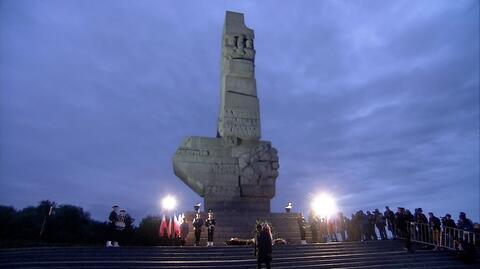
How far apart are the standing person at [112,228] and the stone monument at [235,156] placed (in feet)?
16.4

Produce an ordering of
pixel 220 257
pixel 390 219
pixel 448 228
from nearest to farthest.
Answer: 1. pixel 220 257
2. pixel 448 228
3. pixel 390 219

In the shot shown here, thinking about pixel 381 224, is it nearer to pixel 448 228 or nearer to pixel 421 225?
pixel 421 225

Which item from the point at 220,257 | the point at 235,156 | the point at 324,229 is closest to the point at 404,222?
the point at 324,229

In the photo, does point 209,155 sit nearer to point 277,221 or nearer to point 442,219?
point 277,221

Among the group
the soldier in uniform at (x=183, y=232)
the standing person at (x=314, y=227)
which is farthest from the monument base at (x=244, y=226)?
the soldier in uniform at (x=183, y=232)

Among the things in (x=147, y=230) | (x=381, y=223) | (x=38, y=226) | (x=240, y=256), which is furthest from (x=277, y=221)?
(x=38, y=226)

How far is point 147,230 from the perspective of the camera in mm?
26359

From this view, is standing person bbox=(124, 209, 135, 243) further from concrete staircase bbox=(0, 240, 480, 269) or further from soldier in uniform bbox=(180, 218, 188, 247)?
concrete staircase bbox=(0, 240, 480, 269)

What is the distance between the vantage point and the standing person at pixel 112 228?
12.1m

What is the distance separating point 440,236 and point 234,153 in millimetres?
9240

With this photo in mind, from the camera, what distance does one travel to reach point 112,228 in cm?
1212

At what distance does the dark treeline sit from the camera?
2573 centimetres

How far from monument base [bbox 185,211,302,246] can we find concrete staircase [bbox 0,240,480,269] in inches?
126

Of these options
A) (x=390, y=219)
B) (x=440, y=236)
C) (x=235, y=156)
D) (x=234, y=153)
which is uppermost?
(x=234, y=153)
